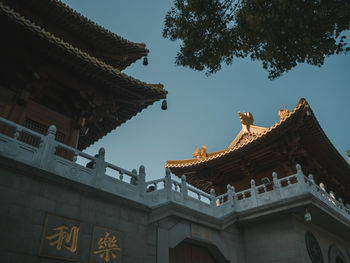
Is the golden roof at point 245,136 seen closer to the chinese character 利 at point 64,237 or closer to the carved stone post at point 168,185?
the carved stone post at point 168,185

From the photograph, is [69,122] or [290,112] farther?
[290,112]

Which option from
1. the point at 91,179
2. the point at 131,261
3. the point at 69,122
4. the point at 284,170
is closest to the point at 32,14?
the point at 69,122

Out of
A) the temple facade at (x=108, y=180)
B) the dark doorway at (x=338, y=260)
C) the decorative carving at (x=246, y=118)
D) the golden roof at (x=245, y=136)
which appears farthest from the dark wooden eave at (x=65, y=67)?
the dark doorway at (x=338, y=260)

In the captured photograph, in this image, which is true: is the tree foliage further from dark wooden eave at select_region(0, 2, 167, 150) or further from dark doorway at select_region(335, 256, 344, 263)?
dark doorway at select_region(335, 256, 344, 263)

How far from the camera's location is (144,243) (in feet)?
23.6

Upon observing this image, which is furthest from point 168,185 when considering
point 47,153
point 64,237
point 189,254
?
point 47,153

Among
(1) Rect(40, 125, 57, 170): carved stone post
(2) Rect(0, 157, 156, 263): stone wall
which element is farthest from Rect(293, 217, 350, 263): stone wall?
(1) Rect(40, 125, 57, 170): carved stone post

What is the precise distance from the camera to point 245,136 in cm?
1575

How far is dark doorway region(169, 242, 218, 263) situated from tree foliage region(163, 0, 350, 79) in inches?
204

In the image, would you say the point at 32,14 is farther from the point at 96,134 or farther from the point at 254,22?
the point at 254,22

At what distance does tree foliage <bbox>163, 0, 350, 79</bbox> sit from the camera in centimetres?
610

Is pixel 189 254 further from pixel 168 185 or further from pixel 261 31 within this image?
pixel 261 31

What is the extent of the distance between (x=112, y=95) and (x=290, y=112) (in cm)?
663

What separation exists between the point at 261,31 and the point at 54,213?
5.53m
